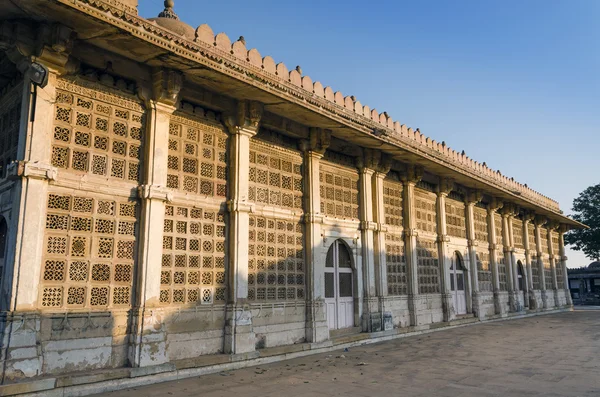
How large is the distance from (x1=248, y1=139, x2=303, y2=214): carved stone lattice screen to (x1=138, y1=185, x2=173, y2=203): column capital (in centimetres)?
225

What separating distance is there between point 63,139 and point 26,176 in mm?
936

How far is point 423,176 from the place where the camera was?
1608 centimetres

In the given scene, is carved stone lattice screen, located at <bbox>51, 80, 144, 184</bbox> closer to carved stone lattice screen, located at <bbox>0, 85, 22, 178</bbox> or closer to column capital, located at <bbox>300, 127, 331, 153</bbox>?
carved stone lattice screen, located at <bbox>0, 85, 22, 178</bbox>

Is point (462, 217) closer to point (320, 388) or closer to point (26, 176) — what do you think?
point (320, 388)

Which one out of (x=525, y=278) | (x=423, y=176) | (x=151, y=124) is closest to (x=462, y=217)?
(x=423, y=176)

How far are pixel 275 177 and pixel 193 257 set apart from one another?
2.94 meters

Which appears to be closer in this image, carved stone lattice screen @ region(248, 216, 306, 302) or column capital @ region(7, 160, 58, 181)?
column capital @ region(7, 160, 58, 181)

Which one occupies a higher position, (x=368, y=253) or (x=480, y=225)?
(x=480, y=225)

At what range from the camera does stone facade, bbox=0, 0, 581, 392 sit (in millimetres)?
6949

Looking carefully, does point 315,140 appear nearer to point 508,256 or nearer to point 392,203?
point 392,203

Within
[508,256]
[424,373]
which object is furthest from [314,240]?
[508,256]

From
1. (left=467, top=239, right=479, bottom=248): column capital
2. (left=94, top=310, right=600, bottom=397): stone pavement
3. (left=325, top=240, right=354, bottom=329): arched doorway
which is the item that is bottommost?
(left=94, top=310, right=600, bottom=397): stone pavement

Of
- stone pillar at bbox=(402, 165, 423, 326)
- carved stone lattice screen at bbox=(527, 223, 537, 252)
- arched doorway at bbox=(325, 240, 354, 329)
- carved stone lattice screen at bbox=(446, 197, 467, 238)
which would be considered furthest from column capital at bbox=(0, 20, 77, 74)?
carved stone lattice screen at bbox=(527, 223, 537, 252)

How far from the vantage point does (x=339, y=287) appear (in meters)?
12.3
